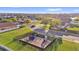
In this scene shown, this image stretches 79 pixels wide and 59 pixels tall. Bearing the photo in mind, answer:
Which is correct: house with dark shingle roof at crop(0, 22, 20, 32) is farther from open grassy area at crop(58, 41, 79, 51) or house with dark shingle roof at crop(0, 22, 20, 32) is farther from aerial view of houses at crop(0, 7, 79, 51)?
open grassy area at crop(58, 41, 79, 51)

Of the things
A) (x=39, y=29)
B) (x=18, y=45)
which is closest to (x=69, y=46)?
(x=39, y=29)

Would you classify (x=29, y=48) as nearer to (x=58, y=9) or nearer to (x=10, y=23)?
(x=10, y=23)

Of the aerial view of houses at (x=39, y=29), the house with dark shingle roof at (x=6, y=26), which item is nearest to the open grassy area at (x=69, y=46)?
the aerial view of houses at (x=39, y=29)

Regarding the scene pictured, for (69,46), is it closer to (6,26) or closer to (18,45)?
(18,45)

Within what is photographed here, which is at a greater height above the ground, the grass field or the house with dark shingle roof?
the house with dark shingle roof

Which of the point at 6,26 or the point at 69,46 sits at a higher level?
the point at 6,26

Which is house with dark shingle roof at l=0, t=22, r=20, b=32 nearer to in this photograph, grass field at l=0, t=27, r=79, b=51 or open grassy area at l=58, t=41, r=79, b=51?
grass field at l=0, t=27, r=79, b=51

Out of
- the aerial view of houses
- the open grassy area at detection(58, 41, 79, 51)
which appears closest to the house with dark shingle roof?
the aerial view of houses

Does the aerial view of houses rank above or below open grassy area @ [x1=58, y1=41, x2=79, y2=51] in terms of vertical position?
above
